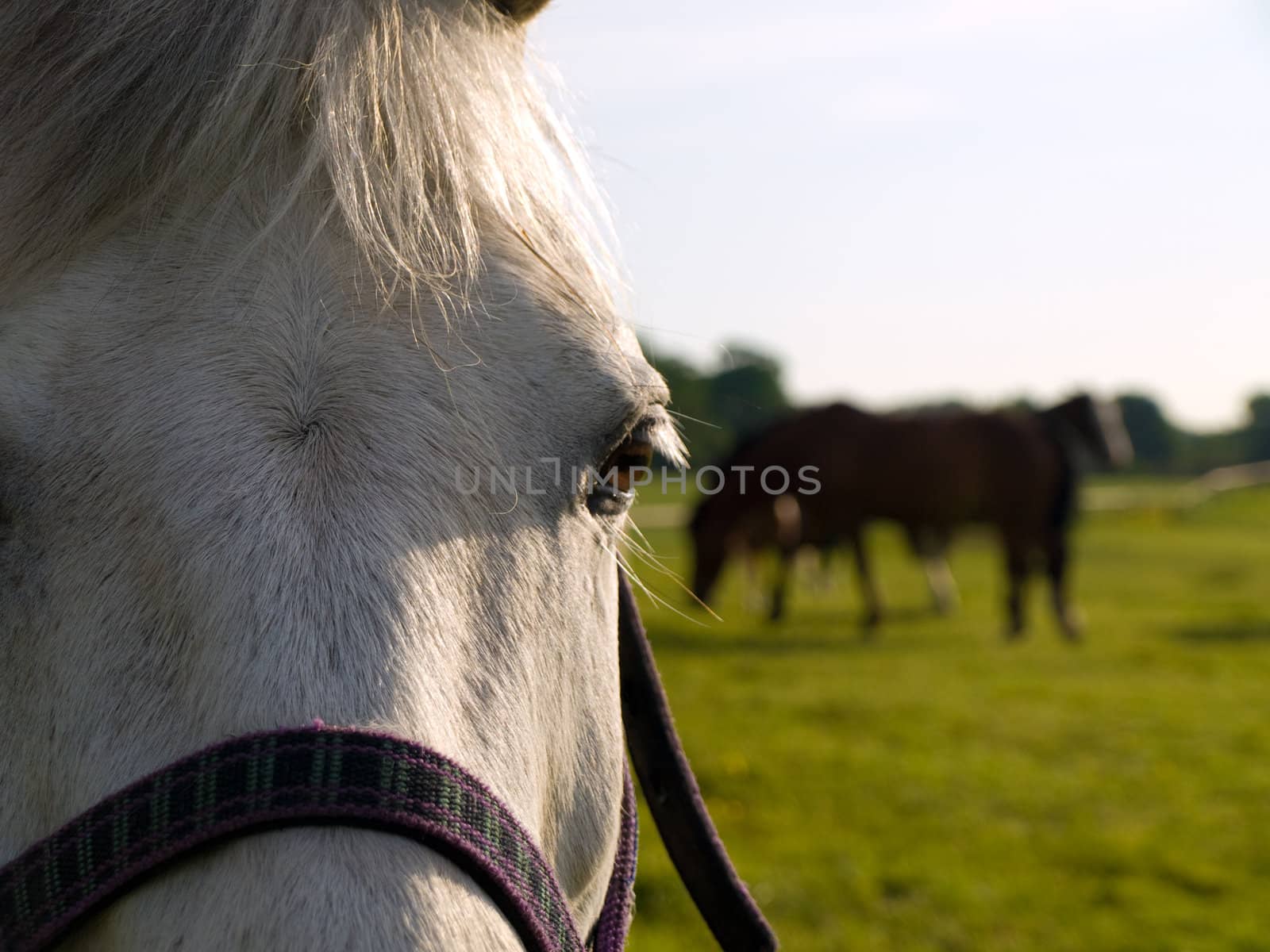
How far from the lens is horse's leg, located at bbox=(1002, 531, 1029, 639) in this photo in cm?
1016

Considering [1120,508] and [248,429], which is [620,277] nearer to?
[248,429]

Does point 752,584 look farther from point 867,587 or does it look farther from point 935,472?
point 935,472

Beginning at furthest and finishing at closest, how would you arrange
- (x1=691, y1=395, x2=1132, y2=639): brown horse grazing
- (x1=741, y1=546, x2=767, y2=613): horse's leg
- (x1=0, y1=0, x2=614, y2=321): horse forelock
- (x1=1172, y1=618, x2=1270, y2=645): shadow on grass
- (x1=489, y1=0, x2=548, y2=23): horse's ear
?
(x1=741, y1=546, x2=767, y2=613): horse's leg, (x1=691, y1=395, x2=1132, y2=639): brown horse grazing, (x1=1172, y1=618, x2=1270, y2=645): shadow on grass, (x1=489, y1=0, x2=548, y2=23): horse's ear, (x1=0, y1=0, x2=614, y2=321): horse forelock

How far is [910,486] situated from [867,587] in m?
1.43

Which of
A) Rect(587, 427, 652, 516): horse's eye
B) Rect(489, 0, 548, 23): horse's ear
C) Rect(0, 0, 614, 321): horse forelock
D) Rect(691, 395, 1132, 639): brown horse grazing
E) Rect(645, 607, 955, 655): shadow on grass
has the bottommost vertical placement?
Rect(645, 607, 955, 655): shadow on grass

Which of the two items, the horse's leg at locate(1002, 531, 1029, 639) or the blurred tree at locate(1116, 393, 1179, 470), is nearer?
the horse's leg at locate(1002, 531, 1029, 639)

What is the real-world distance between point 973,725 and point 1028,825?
1.70 metres

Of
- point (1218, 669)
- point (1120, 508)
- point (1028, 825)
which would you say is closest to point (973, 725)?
point (1028, 825)

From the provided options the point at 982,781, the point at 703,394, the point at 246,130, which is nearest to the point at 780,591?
the point at 982,781

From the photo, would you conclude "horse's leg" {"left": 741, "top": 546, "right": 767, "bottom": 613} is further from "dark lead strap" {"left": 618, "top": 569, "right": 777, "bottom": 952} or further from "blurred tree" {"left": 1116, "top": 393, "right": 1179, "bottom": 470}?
"blurred tree" {"left": 1116, "top": 393, "right": 1179, "bottom": 470}

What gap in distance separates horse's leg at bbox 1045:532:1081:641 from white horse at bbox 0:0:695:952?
32.3 feet

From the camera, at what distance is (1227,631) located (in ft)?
31.7

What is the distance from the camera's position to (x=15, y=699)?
0.90 meters

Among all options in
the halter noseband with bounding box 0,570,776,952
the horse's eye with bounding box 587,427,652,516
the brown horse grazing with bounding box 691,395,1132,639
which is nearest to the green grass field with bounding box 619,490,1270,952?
the horse's eye with bounding box 587,427,652,516
